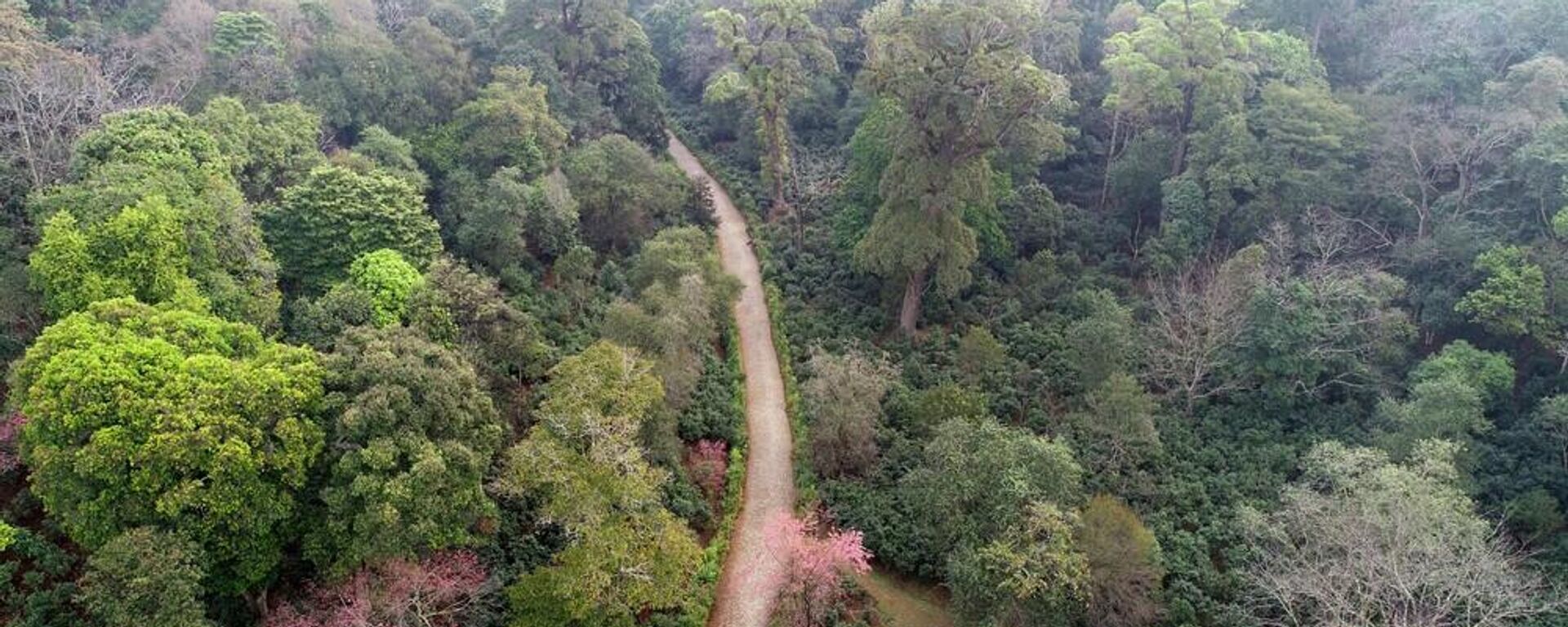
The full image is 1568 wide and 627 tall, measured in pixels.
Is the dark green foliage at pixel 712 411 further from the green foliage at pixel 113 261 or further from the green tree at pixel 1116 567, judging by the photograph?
the green foliage at pixel 113 261

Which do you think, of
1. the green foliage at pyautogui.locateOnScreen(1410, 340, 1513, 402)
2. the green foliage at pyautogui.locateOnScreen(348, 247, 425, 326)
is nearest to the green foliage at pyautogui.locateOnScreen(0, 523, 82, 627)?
the green foliage at pyautogui.locateOnScreen(348, 247, 425, 326)

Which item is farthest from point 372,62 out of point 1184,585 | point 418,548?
point 1184,585

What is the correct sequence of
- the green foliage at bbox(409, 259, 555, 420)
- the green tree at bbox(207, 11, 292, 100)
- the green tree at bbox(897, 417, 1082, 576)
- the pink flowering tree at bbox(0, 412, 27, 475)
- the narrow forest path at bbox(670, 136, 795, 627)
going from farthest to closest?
the green tree at bbox(207, 11, 292, 100) → the green foliage at bbox(409, 259, 555, 420) → the narrow forest path at bbox(670, 136, 795, 627) → the green tree at bbox(897, 417, 1082, 576) → the pink flowering tree at bbox(0, 412, 27, 475)

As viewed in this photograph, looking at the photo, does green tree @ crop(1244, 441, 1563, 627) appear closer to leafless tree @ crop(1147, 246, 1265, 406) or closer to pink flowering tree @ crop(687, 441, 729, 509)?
leafless tree @ crop(1147, 246, 1265, 406)

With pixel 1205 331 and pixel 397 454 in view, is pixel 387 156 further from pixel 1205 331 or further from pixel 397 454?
pixel 1205 331

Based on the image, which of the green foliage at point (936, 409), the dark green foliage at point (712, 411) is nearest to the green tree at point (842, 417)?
the green foliage at point (936, 409)

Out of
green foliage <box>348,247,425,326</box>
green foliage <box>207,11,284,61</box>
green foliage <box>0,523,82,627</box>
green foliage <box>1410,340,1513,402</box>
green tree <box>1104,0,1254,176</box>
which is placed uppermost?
green tree <box>1104,0,1254,176</box>

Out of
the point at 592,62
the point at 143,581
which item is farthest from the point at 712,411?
the point at 592,62
